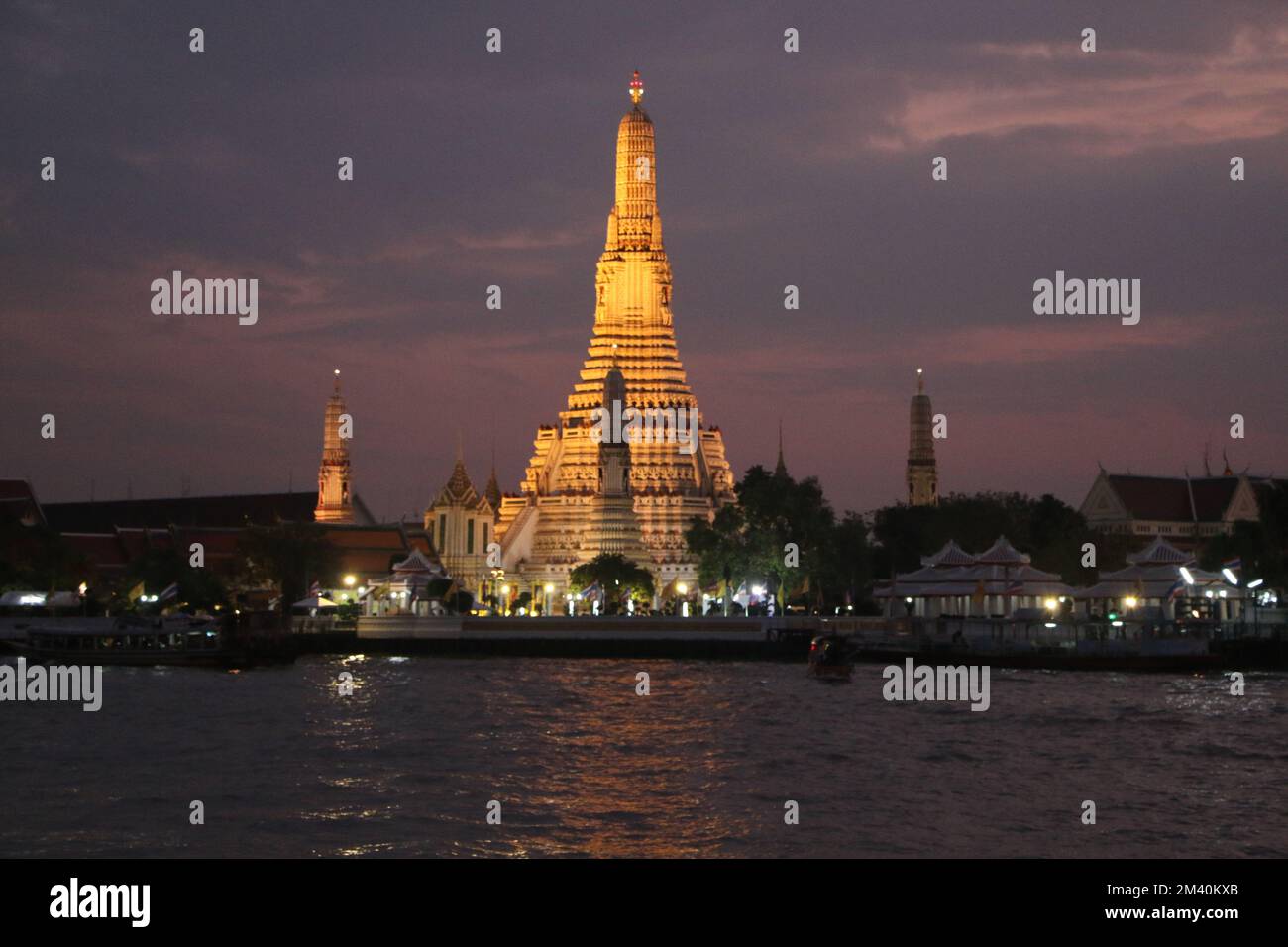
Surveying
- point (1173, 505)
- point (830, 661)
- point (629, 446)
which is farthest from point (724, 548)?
point (1173, 505)

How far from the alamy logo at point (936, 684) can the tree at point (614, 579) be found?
2812 centimetres

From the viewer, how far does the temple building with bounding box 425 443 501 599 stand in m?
122

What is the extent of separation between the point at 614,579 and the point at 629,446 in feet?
45.7

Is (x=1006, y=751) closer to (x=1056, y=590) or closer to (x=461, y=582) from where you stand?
(x=1056, y=590)

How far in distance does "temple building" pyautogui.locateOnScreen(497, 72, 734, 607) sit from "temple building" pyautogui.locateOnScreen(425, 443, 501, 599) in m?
1.32

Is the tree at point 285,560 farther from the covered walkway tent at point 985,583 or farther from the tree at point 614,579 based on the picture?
the covered walkway tent at point 985,583

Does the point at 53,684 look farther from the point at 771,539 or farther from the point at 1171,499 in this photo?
the point at 1171,499

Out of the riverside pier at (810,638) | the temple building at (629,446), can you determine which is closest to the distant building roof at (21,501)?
the temple building at (629,446)

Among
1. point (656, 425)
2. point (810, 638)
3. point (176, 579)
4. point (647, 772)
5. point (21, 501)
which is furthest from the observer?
point (21, 501)

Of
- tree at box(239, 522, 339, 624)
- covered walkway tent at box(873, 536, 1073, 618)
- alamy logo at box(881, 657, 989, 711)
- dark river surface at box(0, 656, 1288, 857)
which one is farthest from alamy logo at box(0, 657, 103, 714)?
covered walkway tent at box(873, 536, 1073, 618)

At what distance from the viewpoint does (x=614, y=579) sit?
10650 cm
